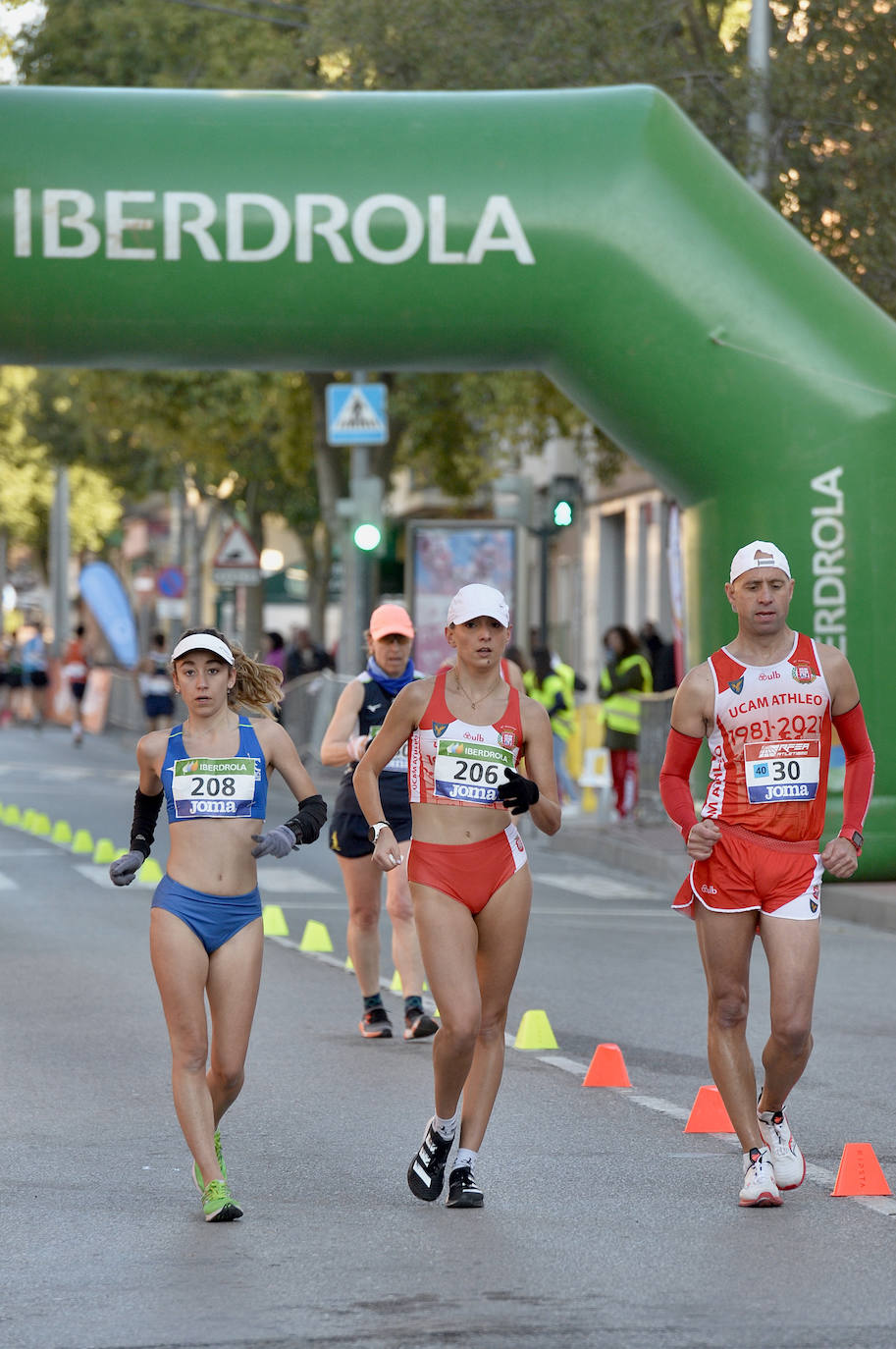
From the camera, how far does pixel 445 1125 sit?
22.6 feet

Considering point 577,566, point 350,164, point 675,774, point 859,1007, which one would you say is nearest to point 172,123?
point 350,164

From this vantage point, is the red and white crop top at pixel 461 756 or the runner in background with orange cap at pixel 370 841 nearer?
the red and white crop top at pixel 461 756

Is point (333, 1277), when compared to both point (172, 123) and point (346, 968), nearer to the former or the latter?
point (346, 968)

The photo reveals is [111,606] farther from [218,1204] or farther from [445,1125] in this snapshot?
[218,1204]

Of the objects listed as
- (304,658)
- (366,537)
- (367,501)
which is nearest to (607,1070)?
(366,537)

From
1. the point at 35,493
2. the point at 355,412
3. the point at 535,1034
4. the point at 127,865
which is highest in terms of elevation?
the point at 35,493

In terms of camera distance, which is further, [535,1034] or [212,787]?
[535,1034]

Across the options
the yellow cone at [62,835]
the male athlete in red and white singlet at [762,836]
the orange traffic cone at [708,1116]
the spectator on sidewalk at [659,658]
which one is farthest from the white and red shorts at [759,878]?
the spectator on sidewalk at [659,658]

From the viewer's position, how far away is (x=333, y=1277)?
234 inches

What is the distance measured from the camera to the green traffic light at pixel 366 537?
76.7 ft

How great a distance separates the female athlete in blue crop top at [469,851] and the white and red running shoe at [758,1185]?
76 cm

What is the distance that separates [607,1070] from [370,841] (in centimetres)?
177

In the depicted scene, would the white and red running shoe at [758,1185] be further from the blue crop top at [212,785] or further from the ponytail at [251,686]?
the ponytail at [251,686]

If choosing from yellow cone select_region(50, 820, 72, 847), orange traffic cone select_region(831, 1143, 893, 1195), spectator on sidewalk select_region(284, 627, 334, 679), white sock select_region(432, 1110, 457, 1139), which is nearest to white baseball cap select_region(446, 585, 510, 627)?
white sock select_region(432, 1110, 457, 1139)
